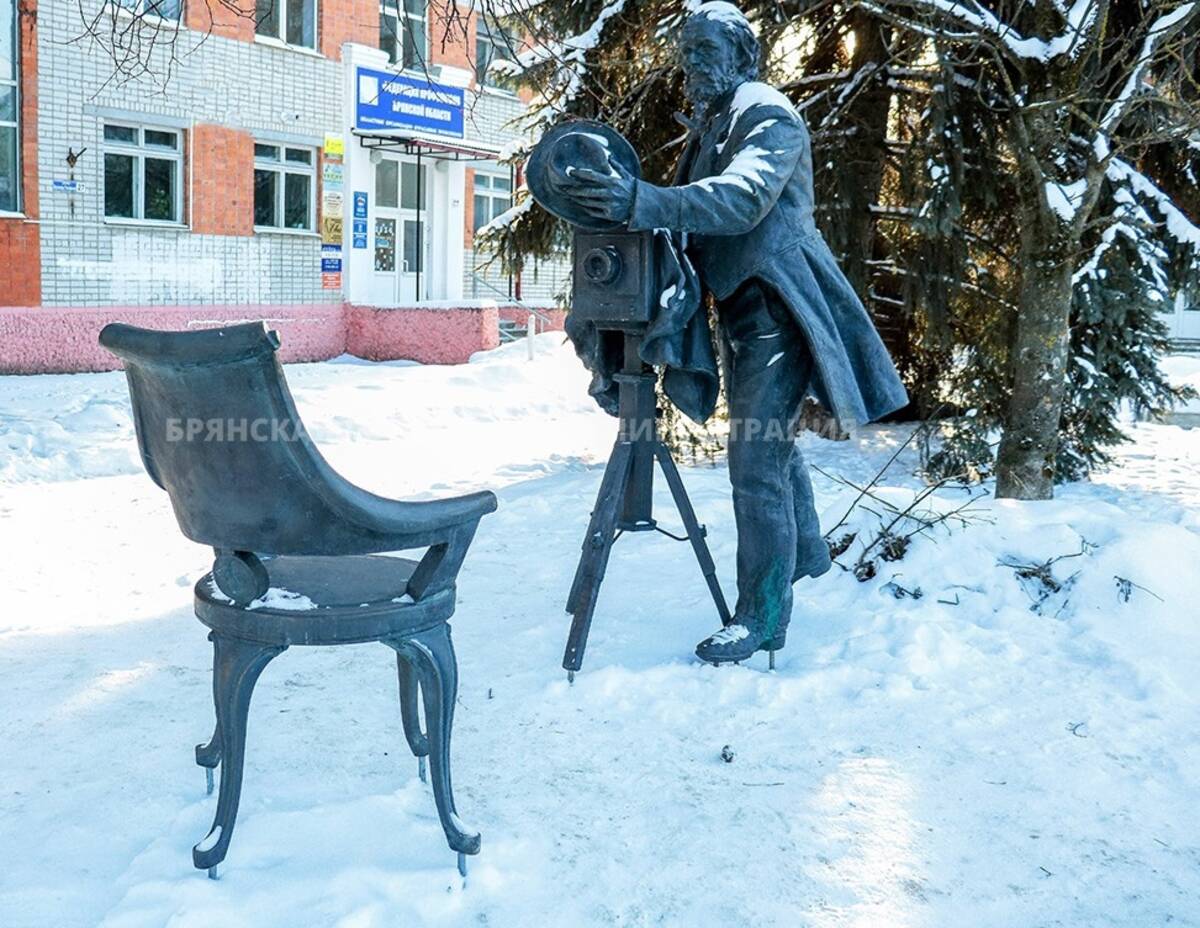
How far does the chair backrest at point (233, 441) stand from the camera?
7.28 feet

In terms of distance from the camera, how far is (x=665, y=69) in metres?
6.96

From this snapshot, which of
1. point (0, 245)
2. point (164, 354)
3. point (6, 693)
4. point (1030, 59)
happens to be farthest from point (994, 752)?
point (0, 245)

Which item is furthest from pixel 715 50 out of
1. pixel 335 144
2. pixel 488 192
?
pixel 488 192

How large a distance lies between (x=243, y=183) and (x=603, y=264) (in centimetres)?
A: 1425

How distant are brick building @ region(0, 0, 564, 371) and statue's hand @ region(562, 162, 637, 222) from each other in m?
9.66

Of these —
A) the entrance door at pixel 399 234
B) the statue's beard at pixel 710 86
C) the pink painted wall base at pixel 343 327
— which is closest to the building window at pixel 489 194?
the entrance door at pixel 399 234

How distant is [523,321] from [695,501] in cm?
1494

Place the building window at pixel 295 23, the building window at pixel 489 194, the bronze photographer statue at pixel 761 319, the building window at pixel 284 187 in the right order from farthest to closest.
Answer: the building window at pixel 489 194
the building window at pixel 284 187
the building window at pixel 295 23
the bronze photographer statue at pixel 761 319

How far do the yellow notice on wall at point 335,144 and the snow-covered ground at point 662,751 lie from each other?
13174 mm

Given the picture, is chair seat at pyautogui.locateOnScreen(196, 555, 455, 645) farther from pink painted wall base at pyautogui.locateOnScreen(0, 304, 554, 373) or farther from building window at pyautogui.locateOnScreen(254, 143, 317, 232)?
building window at pyautogui.locateOnScreen(254, 143, 317, 232)

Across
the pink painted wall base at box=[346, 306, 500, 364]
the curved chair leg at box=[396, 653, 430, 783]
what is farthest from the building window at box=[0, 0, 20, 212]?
the curved chair leg at box=[396, 653, 430, 783]

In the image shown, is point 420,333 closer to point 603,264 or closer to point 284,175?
point 284,175

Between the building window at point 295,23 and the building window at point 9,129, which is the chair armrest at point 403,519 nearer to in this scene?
the building window at point 9,129

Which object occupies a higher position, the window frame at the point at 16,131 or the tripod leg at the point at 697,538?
the window frame at the point at 16,131
